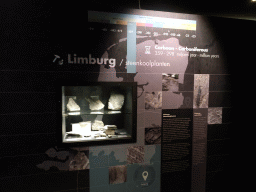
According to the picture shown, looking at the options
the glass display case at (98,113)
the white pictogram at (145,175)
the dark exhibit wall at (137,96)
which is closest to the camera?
the dark exhibit wall at (137,96)

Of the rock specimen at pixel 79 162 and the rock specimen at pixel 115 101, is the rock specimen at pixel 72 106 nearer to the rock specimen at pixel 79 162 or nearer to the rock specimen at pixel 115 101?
the rock specimen at pixel 115 101

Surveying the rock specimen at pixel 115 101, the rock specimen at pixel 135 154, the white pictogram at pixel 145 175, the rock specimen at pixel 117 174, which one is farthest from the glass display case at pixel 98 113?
the white pictogram at pixel 145 175

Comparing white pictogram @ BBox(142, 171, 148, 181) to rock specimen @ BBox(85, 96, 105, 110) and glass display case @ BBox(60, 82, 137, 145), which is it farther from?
rock specimen @ BBox(85, 96, 105, 110)

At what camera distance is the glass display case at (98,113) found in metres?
2.23

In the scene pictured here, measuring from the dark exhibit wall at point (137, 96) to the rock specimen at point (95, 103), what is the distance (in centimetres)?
8

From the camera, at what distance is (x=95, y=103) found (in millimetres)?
2314

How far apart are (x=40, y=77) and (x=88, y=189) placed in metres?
1.51

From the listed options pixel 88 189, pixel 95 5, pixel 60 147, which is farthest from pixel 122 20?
pixel 88 189

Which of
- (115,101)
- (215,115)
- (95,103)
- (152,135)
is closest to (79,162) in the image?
(95,103)

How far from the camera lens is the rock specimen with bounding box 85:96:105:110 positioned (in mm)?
2301

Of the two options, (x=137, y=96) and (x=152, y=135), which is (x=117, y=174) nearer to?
(x=152, y=135)

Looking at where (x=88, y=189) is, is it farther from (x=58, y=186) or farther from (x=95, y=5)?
(x=95, y=5)

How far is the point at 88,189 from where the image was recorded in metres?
2.33

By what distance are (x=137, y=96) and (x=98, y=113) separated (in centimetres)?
55
